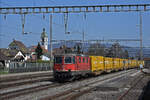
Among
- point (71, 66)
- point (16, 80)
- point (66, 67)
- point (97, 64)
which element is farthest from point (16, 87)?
point (97, 64)

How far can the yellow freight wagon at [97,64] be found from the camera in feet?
99.9

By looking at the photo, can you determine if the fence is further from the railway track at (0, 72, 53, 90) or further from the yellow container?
the yellow container

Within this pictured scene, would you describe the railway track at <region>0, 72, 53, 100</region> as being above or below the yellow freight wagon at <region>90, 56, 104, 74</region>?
below

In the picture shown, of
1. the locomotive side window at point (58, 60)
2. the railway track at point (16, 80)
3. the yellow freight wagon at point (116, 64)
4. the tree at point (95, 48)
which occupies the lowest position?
the railway track at point (16, 80)

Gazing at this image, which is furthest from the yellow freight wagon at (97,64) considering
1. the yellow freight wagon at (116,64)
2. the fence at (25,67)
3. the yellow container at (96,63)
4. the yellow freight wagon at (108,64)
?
the fence at (25,67)

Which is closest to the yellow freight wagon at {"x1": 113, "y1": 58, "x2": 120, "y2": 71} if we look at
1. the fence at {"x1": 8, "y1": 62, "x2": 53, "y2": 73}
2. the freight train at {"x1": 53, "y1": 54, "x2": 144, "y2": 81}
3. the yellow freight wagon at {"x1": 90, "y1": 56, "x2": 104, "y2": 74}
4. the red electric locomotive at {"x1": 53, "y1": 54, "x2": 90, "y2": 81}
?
the yellow freight wagon at {"x1": 90, "y1": 56, "x2": 104, "y2": 74}

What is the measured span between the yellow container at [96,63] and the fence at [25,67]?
14703 millimetres

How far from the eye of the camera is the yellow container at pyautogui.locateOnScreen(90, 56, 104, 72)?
30294 millimetres

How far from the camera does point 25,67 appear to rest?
4503 cm

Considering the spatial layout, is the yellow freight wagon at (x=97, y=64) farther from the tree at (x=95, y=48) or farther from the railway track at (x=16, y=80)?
the railway track at (x=16, y=80)

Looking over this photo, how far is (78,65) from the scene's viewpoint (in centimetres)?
2514

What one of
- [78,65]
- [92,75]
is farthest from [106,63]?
[78,65]

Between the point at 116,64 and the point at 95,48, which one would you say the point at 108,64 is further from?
the point at 116,64

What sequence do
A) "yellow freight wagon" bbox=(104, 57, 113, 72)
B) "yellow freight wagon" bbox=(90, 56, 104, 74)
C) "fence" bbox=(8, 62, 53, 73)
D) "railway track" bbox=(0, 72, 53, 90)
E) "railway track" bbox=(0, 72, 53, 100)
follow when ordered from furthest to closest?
"fence" bbox=(8, 62, 53, 73), "yellow freight wagon" bbox=(104, 57, 113, 72), "yellow freight wagon" bbox=(90, 56, 104, 74), "railway track" bbox=(0, 72, 53, 90), "railway track" bbox=(0, 72, 53, 100)
